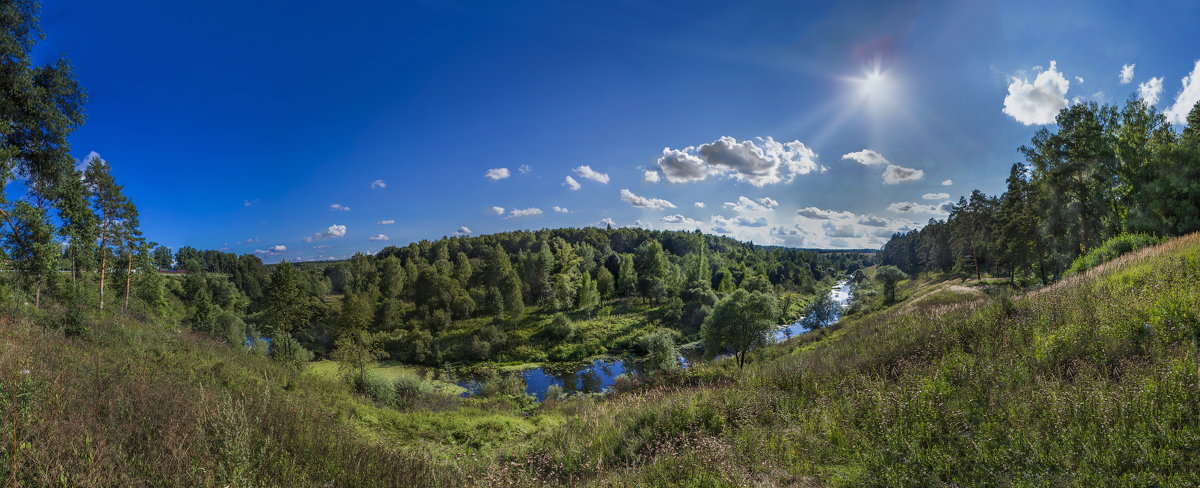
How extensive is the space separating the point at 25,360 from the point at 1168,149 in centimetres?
4324

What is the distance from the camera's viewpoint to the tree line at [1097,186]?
18422mm

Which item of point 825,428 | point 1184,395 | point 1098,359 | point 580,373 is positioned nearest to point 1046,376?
point 1098,359

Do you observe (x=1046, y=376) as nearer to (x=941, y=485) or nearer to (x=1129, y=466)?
(x=1129, y=466)

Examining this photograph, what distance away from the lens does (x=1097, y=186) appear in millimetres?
26000

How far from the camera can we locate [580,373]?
41.1 m

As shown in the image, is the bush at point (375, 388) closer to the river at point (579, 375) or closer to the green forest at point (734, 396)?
the green forest at point (734, 396)

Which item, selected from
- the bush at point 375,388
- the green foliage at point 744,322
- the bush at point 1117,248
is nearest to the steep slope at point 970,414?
the bush at point 1117,248

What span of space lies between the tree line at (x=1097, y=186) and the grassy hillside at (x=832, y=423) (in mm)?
17447

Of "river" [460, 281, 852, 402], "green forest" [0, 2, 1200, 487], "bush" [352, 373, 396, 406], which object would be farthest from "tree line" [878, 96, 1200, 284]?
"bush" [352, 373, 396, 406]

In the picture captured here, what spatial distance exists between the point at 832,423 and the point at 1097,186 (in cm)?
3789

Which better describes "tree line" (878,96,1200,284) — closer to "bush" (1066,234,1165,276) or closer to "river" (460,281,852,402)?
"bush" (1066,234,1165,276)

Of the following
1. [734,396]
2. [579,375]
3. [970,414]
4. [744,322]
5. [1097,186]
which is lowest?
[579,375]

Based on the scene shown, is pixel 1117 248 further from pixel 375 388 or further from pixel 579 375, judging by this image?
pixel 579 375

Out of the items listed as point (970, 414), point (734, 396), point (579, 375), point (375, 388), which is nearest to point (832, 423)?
point (970, 414)
